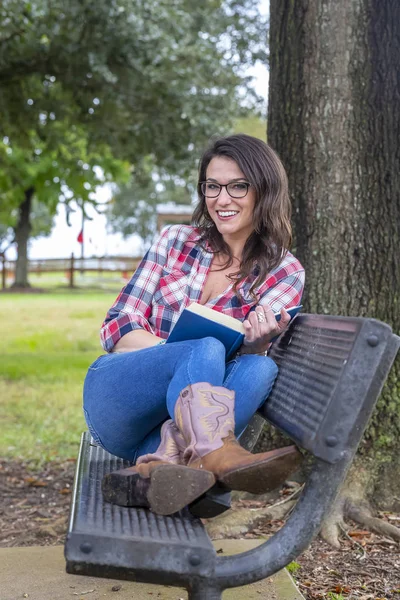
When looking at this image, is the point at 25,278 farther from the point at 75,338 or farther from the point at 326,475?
the point at 326,475

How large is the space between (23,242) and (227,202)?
31.7 m

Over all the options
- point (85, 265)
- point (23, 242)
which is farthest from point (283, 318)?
point (85, 265)

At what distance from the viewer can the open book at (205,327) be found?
246 centimetres

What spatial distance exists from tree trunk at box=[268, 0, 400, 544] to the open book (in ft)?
4.61

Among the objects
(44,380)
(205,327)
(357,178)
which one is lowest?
(44,380)

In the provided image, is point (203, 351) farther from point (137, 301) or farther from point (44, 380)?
point (44, 380)

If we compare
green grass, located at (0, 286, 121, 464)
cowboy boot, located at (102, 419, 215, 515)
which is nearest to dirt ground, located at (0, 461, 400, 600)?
green grass, located at (0, 286, 121, 464)

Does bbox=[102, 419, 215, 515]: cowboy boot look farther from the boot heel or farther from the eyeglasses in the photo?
the eyeglasses

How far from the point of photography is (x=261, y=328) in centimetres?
265

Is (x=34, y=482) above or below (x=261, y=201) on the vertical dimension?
below

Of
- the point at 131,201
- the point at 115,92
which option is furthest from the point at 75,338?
the point at 131,201

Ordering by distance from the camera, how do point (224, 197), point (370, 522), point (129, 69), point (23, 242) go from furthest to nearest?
1. point (23, 242)
2. point (129, 69)
3. point (370, 522)
4. point (224, 197)

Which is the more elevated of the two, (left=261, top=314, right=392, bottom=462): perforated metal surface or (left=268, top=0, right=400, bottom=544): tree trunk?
(left=268, top=0, right=400, bottom=544): tree trunk

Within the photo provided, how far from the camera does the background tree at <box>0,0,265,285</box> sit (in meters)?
8.86
